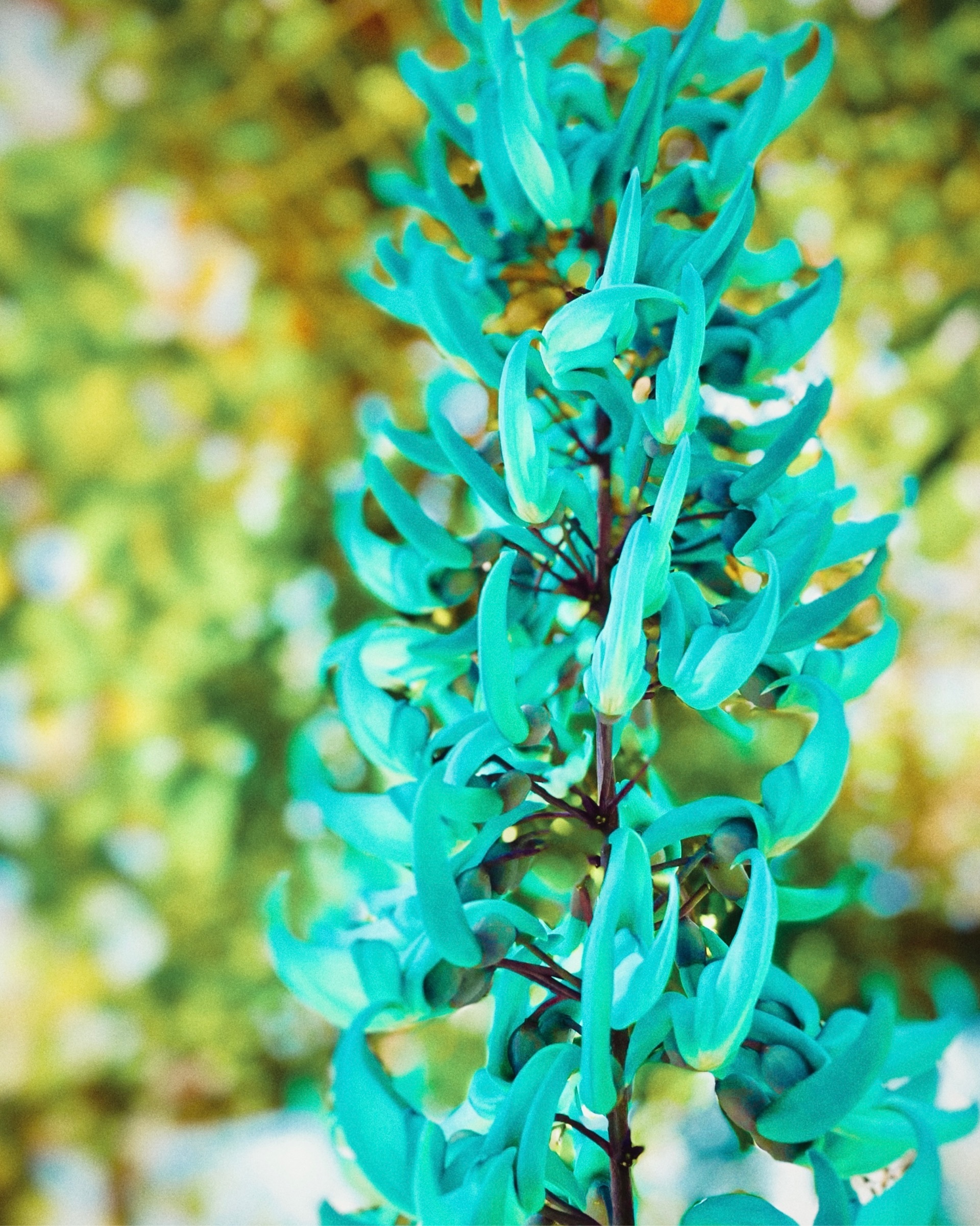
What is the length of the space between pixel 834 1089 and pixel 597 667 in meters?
0.13

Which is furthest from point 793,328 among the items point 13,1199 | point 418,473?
point 13,1199

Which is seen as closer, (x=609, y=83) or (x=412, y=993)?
(x=412, y=993)

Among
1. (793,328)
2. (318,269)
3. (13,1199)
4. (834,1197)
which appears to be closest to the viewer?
(834,1197)

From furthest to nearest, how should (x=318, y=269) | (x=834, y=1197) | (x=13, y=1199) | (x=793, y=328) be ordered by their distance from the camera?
(x=318, y=269), (x=13, y=1199), (x=793, y=328), (x=834, y=1197)

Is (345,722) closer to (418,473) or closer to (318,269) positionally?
(418,473)

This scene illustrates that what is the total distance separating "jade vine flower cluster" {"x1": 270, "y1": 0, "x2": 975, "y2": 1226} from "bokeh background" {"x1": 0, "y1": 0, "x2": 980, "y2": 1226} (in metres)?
0.52

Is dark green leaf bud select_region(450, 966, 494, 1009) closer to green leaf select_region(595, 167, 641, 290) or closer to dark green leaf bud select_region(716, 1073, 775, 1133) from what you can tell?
dark green leaf bud select_region(716, 1073, 775, 1133)

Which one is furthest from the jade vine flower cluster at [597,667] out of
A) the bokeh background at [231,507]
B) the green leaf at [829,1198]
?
the bokeh background at [231,507]

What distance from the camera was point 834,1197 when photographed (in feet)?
0.87

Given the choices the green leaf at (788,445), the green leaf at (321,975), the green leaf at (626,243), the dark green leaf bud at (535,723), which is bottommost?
the green leaf at (321,975)

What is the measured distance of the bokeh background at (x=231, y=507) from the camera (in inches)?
36.5

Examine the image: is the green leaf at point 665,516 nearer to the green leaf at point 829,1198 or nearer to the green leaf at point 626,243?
the green leaf at point 626,243

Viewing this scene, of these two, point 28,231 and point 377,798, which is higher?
point 28,231

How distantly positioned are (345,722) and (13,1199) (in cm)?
87
